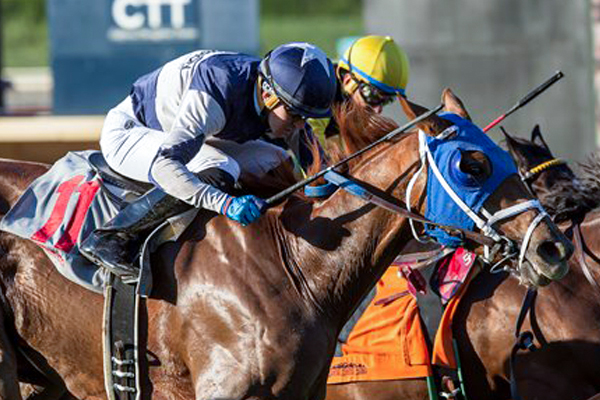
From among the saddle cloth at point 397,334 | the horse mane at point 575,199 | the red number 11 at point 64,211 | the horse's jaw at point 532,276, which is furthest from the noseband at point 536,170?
the red number 11 at point 64,211

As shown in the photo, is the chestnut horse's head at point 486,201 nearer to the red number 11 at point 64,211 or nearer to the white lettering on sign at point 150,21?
the red number 11 at point 64,211

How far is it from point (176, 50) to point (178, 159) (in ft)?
22.0

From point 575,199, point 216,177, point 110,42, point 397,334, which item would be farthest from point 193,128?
point 110,42

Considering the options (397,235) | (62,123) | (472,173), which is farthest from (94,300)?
(62,123)

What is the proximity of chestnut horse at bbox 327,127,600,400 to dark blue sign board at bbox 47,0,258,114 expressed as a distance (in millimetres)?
5858

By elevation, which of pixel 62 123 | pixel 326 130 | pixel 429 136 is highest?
pixel 429 136

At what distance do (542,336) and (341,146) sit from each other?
4.14 ft

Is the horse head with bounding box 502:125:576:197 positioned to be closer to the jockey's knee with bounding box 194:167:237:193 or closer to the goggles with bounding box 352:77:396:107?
the goggles with bounding box 352:77:396:107

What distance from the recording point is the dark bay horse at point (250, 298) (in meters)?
4.16

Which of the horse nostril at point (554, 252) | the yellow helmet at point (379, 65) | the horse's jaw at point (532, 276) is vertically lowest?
the horse's jaw at point (532, 276)

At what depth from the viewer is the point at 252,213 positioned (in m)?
4.17

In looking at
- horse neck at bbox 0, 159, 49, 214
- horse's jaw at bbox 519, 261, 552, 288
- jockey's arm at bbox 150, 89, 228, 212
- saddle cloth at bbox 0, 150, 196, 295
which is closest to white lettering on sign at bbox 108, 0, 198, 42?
horse neck at bbox 0, 159, 49, 214

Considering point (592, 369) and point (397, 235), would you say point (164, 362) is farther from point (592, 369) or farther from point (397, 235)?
point (592, 369)

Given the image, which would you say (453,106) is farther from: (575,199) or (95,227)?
(95,227)
